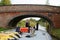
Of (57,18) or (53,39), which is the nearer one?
(53,39)

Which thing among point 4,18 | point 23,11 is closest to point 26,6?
point 23,11

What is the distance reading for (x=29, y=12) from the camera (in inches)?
1510

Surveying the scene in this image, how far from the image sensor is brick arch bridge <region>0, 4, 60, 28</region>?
3753cm

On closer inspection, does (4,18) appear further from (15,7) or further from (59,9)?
(59,9)

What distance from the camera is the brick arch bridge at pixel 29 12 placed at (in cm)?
3753

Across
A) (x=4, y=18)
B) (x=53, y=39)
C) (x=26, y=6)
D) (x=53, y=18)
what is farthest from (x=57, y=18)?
(x=53, y=39)

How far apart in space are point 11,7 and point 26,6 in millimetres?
1872

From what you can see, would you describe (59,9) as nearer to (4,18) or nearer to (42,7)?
(42,7)

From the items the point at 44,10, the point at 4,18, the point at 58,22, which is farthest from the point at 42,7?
the point at 4,18

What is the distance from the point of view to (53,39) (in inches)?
986

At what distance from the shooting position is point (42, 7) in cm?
3744

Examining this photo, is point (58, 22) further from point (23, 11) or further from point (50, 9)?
point (23, 11)

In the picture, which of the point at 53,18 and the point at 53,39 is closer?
the point at 53,39

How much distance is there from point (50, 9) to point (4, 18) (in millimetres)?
6254
